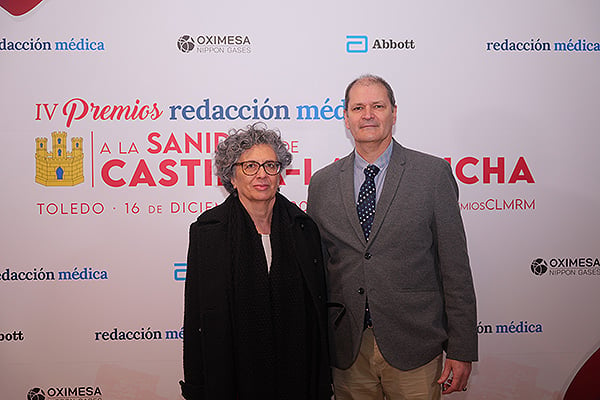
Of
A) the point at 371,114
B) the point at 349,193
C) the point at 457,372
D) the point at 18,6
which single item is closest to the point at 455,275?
the point at 457,372

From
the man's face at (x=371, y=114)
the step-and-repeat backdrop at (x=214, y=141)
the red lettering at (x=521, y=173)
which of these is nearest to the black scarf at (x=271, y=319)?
the man's face at (x=371, y=114)

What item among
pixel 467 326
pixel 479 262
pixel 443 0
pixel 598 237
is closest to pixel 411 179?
pixel 467 326

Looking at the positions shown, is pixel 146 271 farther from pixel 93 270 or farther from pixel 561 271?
pixel 561 271

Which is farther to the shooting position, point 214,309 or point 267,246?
point 267,246

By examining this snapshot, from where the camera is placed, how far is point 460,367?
79.2 inches

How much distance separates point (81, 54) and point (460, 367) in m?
2.55

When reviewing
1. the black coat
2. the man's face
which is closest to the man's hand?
the black coat

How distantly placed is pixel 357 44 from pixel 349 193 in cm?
118

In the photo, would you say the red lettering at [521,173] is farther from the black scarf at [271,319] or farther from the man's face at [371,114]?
the black scarf at [271,319]

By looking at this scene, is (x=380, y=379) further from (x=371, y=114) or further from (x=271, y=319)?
(x=371, y=114)

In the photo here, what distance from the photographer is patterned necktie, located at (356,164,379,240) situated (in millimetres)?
2023

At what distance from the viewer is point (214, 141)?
288 centimetres

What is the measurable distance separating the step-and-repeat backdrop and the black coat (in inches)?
38.0

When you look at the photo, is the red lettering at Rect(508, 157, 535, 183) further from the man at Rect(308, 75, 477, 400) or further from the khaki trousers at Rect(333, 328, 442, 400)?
the khaki trousers at Rect(333, 328, 442, 400)
